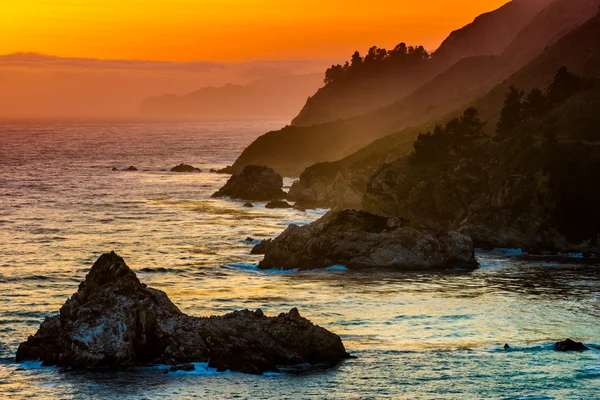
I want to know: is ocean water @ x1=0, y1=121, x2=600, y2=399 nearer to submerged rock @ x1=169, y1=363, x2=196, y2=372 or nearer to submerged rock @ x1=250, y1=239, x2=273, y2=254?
submerged rock @ x1=169, y1=363, x2=196, y2=372

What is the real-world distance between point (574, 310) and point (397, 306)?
46.8ft

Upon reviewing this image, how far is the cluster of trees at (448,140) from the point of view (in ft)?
459

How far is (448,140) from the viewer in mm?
143375

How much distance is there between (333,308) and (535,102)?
8827 cm

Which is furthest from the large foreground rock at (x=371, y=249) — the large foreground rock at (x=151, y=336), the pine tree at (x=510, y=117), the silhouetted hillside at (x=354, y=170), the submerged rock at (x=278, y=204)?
the submerged rock at (x=278, y=204)

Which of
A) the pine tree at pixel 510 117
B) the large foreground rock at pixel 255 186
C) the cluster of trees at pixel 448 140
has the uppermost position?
the pine tree at pixel 510 117

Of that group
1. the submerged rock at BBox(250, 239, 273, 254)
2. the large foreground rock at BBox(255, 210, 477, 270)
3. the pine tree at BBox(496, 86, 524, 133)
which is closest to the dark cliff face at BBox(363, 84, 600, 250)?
the pine tree at BBox(496, 86, 524, 133)

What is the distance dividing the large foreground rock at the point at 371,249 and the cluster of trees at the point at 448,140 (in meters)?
45.0

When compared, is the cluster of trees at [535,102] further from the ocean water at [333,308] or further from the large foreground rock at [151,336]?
the large foreground rock at [151,336]

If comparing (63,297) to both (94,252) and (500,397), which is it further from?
(500,397)

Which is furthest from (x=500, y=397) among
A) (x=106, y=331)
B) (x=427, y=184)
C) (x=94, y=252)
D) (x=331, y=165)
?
(x=331, y=165)

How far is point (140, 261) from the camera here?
9844 cm

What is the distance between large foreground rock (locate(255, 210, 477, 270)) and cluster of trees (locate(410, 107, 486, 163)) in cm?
4505

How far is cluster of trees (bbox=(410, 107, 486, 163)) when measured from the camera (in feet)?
459
